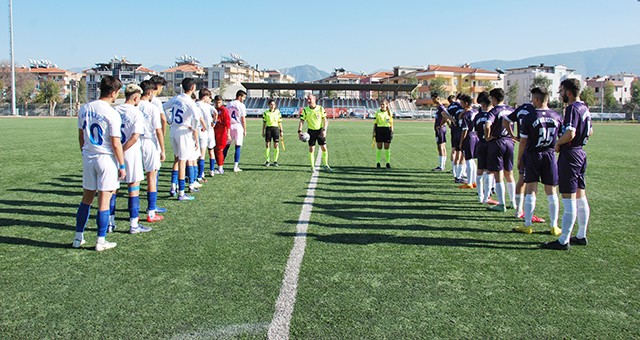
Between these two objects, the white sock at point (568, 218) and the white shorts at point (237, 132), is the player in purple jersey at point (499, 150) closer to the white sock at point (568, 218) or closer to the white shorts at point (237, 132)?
the white sock at point (568, 218)

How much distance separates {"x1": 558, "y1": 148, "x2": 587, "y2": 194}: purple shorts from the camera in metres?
5.45

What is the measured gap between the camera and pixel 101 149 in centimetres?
502

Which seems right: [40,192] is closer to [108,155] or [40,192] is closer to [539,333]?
[108,155]

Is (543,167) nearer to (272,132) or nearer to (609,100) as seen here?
(272,132)

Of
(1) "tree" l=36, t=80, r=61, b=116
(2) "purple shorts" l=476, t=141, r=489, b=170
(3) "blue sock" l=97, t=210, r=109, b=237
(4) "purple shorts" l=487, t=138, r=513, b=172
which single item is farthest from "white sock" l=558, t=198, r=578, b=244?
(1) "tree" l=36, t=80, r=61, b=116

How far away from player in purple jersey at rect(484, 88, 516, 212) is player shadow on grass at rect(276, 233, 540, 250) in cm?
203

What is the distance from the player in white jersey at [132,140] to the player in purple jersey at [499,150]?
18.1 ft

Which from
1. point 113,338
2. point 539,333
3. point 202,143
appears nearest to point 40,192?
point 202,143

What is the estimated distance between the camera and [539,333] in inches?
133

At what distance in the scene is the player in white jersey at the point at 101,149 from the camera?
195 inches

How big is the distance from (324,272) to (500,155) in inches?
178

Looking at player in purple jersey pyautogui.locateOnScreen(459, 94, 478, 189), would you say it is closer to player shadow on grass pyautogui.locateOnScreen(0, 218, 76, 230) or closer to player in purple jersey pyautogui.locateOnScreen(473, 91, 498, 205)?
player in purple jersey pyautogui.locateOnScreen(473, 91, 498, 205)

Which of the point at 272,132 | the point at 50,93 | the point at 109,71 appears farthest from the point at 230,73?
the point at 272,132

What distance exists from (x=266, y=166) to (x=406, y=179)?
4260mm
